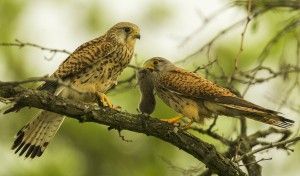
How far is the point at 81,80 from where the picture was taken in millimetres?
6531

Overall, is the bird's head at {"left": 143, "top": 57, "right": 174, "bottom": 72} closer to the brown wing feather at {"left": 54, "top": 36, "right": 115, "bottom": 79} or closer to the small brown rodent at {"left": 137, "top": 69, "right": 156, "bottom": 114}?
the small brown rodent at {"left": 137, "top": 69, "right": 156, "bottom": 114}

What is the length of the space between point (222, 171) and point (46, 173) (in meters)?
5.99

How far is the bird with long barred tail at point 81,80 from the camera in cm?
635

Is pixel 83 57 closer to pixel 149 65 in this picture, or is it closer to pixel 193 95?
pixel 149 65

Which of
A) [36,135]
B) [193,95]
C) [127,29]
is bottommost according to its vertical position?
[36,135]

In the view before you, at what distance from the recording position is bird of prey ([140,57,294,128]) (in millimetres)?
5803

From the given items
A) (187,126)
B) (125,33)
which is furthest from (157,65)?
(187,126)

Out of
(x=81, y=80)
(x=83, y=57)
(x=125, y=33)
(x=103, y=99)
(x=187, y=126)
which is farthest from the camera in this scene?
(x=125, y=33)

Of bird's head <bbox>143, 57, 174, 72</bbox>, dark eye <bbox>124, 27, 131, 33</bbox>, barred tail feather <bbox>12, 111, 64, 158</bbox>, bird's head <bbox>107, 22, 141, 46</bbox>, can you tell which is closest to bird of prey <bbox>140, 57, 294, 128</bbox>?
bird's head <bbox>143, 57, 174, 72</bbox>

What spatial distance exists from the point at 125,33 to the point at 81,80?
3.05 feet

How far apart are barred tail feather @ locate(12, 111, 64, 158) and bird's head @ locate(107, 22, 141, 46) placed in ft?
3.36

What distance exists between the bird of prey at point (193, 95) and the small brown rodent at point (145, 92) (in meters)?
0.03

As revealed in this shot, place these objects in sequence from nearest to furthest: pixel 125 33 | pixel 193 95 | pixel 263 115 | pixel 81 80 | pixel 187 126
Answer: pixel 263 115, pixel 187 126, pixel 193 95, pixel 81 80, pixel 125 33

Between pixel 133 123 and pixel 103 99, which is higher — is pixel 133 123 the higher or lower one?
the lower one
